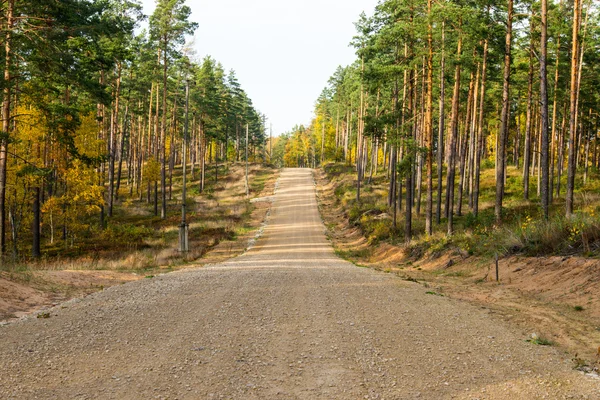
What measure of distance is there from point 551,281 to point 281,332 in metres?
7.25

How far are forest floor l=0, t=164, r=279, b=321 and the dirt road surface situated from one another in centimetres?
148

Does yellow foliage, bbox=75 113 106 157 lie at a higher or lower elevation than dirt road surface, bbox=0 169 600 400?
higher

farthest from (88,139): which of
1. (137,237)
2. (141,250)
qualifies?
(141,250)

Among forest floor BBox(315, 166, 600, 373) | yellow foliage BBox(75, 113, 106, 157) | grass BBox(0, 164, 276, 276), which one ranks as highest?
yellow foliage BBox(75, 113, 106, 157)

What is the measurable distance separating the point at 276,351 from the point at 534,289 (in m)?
7.52

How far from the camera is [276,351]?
5.85m

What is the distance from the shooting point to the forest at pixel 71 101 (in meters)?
16.9

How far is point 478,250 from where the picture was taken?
16.3 m

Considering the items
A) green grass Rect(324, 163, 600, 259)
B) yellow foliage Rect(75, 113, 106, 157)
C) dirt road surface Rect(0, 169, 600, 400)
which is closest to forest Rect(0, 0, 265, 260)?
yellow foliage Rect(75, 113, 106, 157)

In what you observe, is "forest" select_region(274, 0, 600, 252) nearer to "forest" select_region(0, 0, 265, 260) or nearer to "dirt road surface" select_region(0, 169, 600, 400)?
"dirt road surface" select_region(0, 169, 600, 400)

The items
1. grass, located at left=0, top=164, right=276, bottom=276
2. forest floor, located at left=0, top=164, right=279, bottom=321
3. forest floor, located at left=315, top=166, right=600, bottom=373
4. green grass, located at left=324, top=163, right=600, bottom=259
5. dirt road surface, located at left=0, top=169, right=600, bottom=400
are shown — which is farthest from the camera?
grass, located at left=0, top=164, right=276, bottom=276

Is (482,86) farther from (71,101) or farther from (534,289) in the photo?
(71,101)

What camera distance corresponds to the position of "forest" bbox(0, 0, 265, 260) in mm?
16938

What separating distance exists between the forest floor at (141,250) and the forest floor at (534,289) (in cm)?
879
